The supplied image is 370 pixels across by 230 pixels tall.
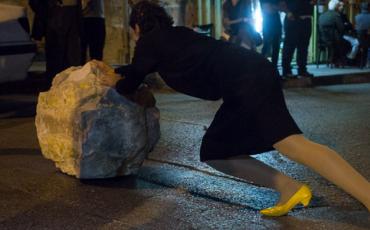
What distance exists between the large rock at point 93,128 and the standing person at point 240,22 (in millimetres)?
4254

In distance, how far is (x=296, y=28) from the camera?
9305mm

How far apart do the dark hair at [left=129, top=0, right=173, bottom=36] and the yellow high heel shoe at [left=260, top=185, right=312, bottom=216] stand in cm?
135

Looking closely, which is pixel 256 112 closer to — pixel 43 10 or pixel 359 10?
pixel 43 10

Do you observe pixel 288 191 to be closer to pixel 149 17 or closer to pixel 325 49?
pixel 149 17

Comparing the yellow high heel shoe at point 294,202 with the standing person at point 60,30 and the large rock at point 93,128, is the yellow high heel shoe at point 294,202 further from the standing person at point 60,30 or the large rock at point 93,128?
the standing person at point 60,30

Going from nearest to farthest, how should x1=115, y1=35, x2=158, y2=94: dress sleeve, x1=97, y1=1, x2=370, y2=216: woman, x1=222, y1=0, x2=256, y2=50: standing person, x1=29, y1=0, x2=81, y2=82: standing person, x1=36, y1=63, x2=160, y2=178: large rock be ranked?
1. x1=97, y1=1, x2=370, y2=216: woman
2. x1=115, y1=35, x2=158, y2=94: dress sleeve
3. x1=36, y1=63, x2=160, y2=178: large rock
4. x1=29, y1=0, x2=81, y2=82: standing person
5. x1=222, y1=0, x2=256, y2=50: standing person

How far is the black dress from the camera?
12.1ft

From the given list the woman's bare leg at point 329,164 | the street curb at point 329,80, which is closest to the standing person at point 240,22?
the street curb at point 329,80

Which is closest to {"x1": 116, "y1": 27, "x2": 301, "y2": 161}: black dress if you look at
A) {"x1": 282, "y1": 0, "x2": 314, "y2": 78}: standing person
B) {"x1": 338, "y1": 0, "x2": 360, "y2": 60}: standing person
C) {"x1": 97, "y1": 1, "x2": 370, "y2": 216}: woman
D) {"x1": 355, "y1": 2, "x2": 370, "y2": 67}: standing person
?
{"x1": 97, "y1": 1, "x2": 370, "y2": 216}: woman


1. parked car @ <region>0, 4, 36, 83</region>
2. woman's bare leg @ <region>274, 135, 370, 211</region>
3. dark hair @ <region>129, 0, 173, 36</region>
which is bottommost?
Result: woman's bare leg @ <region>274, 135, 370, 211</region>

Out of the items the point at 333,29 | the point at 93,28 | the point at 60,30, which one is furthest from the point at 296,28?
the point at 60,30

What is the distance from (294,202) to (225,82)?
0.88 meters

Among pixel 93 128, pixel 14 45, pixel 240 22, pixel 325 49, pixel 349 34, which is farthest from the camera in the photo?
pixel 325 49

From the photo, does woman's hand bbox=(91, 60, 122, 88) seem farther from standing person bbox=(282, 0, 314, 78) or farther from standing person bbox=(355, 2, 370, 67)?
standing person bbox=(355, 2, 370, 67)
